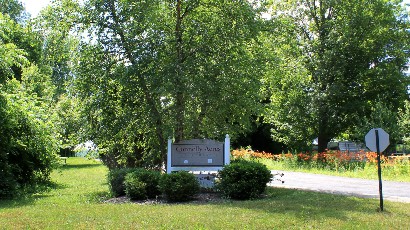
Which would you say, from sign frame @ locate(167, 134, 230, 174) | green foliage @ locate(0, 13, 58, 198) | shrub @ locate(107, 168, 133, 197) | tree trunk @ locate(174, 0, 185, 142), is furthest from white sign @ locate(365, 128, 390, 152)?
green foliage @ locate(0, 13, 58, 198)

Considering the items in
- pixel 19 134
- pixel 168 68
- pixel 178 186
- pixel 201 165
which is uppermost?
pixel 168 68

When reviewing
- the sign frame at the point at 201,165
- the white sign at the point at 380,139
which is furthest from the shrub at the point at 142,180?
the white sign at the point at 380,139

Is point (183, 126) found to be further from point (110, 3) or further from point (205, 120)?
point (110, 3)

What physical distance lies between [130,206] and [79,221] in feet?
7.89

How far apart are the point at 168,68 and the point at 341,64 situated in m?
19.0

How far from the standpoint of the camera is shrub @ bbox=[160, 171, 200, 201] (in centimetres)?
1217

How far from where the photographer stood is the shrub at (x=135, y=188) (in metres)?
12.6

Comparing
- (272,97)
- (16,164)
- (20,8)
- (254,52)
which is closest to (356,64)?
(272,97)

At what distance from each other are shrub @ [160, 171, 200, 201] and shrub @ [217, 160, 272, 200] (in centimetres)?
95

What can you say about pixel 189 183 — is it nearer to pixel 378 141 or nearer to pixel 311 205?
pixel 311 205

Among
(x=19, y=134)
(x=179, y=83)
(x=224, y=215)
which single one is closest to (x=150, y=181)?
(x=179, y=83)

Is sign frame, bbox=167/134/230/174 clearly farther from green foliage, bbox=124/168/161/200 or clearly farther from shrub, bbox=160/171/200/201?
shrub, bbox=160/171/200/201

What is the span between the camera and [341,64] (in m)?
29.7

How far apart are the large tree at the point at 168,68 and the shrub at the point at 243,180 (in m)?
2.32
